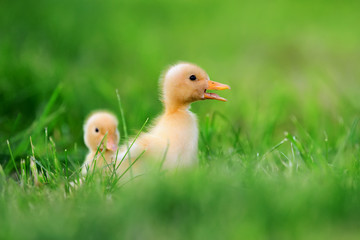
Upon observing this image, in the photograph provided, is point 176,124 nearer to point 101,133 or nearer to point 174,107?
point 174,107

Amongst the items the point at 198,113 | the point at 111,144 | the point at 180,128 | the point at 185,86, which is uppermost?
the point at 185,86

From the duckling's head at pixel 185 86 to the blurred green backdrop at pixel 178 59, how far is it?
73cm

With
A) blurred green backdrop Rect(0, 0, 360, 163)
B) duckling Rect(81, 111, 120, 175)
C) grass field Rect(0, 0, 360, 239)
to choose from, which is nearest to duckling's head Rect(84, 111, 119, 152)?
duckling Rect(81, 111, 120, 175)

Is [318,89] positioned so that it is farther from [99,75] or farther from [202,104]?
[99,75]

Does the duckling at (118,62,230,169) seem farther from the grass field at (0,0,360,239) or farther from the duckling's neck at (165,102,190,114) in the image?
the grass field at (0,0,360,239)

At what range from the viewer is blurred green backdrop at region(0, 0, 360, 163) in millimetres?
5008

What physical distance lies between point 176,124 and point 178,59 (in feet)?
12.3

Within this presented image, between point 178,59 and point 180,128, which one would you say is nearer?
point 180,128

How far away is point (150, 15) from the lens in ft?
28.9

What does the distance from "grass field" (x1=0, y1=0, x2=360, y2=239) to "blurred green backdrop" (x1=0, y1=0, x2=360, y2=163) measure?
0.02m

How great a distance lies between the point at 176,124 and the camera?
3.40 m

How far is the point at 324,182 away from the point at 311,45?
5352 mm

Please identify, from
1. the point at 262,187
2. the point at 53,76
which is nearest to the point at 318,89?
the point at 53,76

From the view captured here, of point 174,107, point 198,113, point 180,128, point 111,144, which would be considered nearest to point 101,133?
point 111,144
